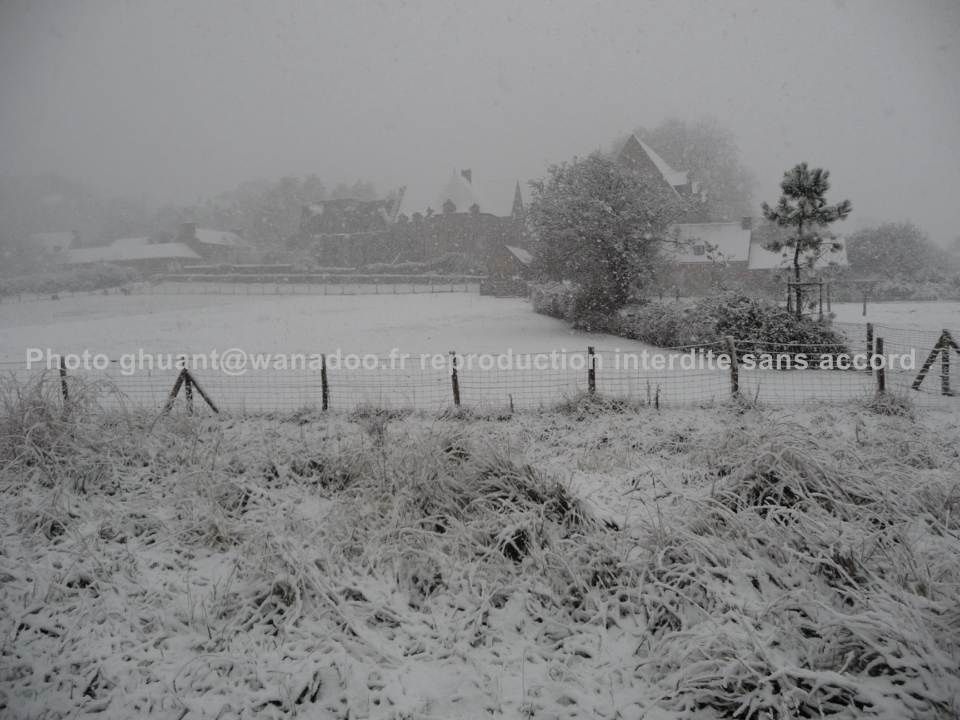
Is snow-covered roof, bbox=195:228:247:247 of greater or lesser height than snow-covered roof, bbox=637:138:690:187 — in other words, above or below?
below

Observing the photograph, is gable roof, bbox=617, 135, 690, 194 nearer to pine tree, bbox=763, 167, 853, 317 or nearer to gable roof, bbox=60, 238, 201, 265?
pine tree, bbox=763, 167, 853, 317

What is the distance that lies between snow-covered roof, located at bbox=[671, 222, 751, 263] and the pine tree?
53.4ft

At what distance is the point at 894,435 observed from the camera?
6410mm

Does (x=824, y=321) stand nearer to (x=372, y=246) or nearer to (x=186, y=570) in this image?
(x=186, y=570)

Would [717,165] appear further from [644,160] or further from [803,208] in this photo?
[803,208]

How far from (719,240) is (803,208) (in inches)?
859

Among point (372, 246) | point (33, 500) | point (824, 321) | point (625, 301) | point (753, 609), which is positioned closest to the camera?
point (753, 609)

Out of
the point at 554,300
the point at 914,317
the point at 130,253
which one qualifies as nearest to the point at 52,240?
the point at 130,253

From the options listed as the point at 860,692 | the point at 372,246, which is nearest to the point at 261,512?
the point at 860,692

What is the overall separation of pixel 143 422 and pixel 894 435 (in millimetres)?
9597

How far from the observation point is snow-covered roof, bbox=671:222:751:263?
3400 cm

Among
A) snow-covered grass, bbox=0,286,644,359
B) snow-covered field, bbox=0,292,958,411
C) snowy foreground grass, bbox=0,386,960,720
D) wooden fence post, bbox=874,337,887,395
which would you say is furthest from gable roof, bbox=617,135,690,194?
snowy foreground grass, bbox=0,386,960,720

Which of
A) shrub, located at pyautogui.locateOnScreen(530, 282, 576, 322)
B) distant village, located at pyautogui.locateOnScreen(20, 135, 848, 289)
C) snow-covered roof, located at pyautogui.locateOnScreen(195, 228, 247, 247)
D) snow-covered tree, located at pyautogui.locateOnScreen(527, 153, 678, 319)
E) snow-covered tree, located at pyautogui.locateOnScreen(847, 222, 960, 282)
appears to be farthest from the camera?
snow-covered roof, located at pyautogui.locateOnScreen(195, 228, 247, 247)

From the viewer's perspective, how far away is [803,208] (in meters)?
15.8
